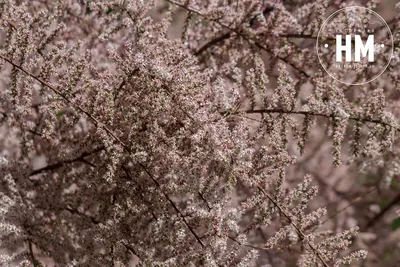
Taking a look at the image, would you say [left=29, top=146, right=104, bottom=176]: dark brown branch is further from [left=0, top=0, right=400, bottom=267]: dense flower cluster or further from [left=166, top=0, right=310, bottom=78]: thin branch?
[left=166, top=0, right=310, bottom=78]: thin branch

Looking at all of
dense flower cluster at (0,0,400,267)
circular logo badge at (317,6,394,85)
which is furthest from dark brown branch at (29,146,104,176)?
circular logo badge at (317,6,394,85)

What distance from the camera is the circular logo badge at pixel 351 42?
157 cm

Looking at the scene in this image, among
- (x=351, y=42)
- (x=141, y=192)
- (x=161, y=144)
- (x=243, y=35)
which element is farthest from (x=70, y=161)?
(x=351, y=42)

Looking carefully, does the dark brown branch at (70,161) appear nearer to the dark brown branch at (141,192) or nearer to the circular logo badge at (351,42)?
the dark brown branch at (141,192)

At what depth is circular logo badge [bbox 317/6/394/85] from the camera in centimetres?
157

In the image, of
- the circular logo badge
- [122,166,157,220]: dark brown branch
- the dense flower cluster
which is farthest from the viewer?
the circular logo badge

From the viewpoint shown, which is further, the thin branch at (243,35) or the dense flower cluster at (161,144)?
the thin branch at (243,35)

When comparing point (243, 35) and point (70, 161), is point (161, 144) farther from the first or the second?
point (243, 35)

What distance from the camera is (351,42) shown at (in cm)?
159

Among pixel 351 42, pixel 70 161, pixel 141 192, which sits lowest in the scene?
pixel 141 192

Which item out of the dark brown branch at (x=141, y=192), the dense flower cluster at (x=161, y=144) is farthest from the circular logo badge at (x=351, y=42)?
the dark brown branch at (x=141, y=192)

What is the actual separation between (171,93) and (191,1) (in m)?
0.45

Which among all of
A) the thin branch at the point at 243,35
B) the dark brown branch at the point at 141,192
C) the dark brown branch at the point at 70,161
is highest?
the thin branch at the point at 243,35

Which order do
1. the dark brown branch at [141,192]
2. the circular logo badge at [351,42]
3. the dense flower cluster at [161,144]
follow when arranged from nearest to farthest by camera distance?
1. the dense flower cluster at [161,144]
2. the dark brown branch at [141,192]
3. the circular logo badge at [351,42]
